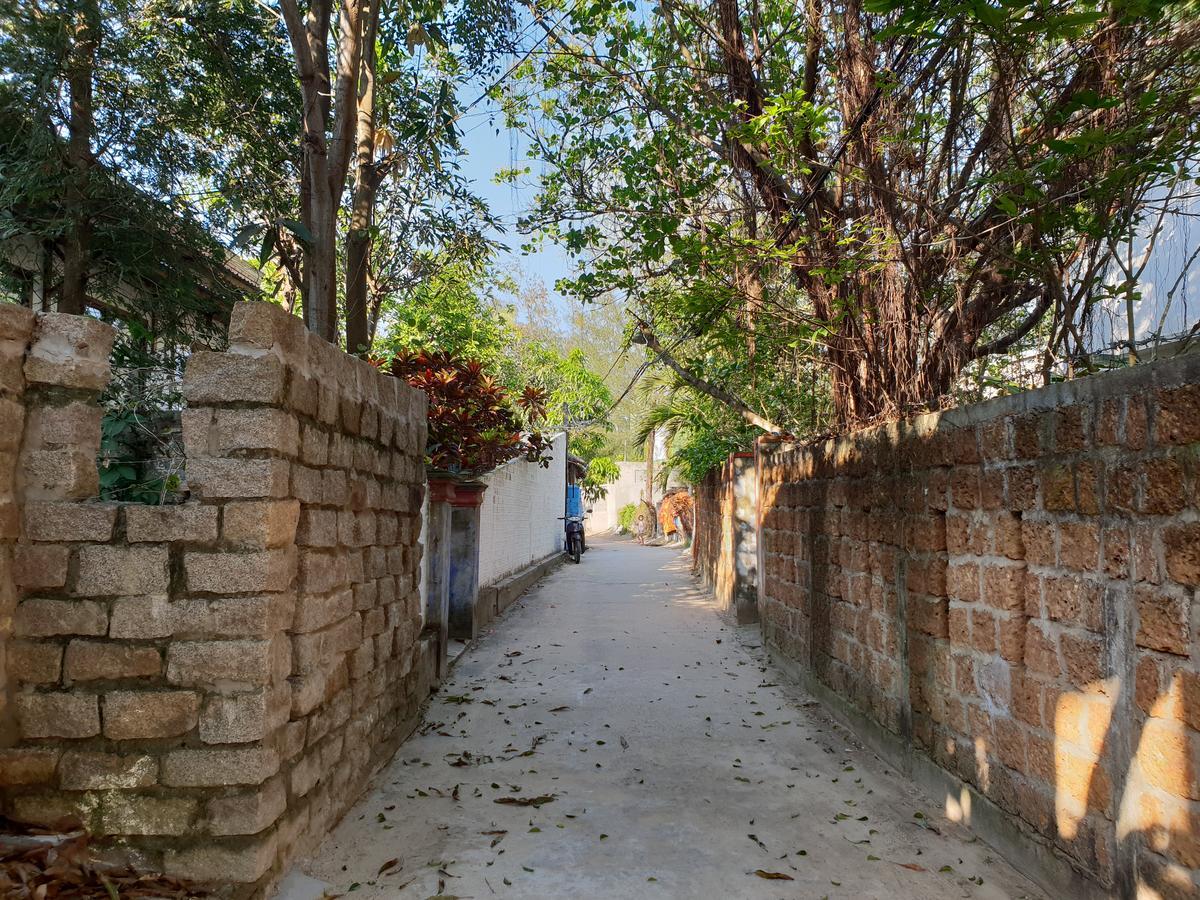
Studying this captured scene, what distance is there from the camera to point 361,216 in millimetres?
7684

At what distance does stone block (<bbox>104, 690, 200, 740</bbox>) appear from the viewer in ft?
9.28

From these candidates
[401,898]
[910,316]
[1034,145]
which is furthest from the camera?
[910,316]

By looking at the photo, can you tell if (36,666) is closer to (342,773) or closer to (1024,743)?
(342,773)

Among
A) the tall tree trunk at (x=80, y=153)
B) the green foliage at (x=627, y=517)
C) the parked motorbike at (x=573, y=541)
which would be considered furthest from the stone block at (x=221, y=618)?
the green foliage at (x=627, y=517)

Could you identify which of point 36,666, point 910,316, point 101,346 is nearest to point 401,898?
point 36,666

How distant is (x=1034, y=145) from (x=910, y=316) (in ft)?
4.41

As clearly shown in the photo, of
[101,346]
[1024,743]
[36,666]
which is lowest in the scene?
[1024,743]

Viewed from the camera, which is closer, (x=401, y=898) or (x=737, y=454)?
(x=401, y=898)

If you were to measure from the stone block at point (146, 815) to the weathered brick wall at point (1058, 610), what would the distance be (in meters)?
3.18

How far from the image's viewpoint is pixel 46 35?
6117 millimetres

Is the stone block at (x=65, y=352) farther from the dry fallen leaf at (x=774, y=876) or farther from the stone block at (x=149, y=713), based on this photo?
the dry fallen leaf at (x=774, y=876)

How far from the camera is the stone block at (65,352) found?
114 inches

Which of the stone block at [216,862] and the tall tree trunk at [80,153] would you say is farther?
the tall tree trunk at [80,153]

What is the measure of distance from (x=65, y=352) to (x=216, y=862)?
1.95m
